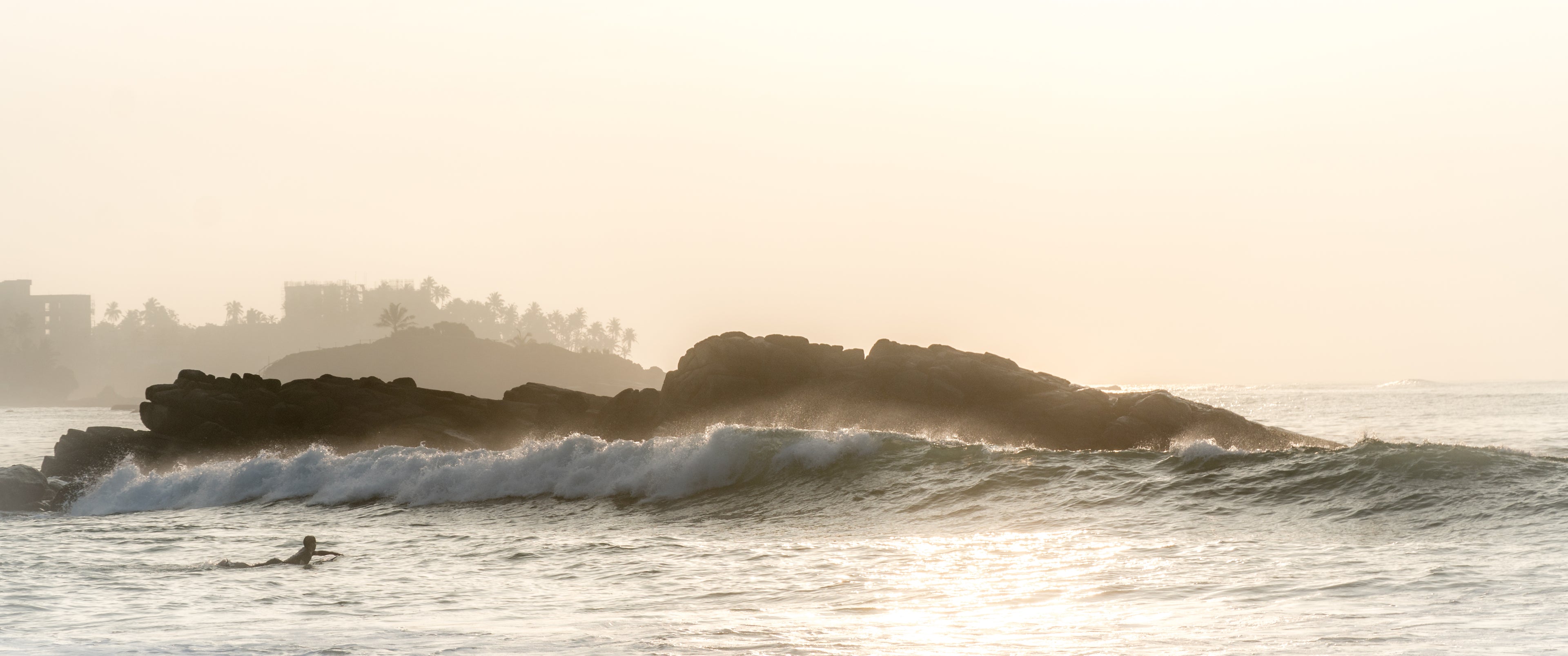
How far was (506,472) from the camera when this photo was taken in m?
26.5

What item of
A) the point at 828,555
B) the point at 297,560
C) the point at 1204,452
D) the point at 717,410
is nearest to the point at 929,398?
the point at 717,410

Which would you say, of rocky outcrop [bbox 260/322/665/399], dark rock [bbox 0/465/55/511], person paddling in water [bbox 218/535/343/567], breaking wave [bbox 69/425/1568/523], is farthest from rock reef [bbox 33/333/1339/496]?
rocky outcrop [bbox 260/322/665/399]

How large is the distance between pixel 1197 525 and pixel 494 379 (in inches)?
6852

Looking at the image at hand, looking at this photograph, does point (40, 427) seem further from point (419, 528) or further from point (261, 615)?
point (261, 615)

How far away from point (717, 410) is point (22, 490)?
1985 centimetres

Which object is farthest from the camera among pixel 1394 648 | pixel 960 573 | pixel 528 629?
pixel 960 573

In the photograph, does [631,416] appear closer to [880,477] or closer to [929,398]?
[929,398]

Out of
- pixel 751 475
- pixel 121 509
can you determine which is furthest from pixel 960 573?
pixel 121 509

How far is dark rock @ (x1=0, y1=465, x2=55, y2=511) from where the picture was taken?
2817 cm

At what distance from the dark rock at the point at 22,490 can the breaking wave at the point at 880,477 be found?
891mm

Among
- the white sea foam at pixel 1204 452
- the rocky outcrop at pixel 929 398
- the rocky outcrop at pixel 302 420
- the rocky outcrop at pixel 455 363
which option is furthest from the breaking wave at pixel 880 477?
the rocky outcrop at pixel 455 363

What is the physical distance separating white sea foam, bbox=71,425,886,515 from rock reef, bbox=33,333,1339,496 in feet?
18.6

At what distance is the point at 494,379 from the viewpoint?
594 feet

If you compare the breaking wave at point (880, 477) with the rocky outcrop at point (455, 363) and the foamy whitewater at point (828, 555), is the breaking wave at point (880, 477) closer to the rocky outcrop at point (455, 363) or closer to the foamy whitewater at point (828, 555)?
the foamy whitewater at point (828, 555)
